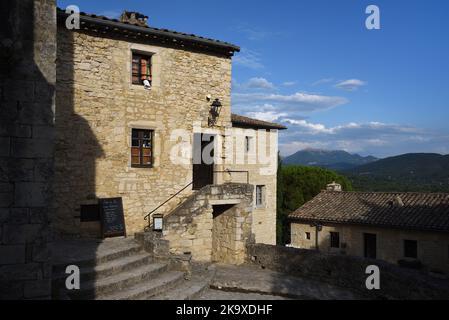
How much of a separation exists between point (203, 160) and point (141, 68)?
12.8ft

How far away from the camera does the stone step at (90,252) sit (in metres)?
8.80

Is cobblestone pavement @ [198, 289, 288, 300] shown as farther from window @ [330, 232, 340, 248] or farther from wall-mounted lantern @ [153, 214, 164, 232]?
window @ [330, 232, 340, 248]

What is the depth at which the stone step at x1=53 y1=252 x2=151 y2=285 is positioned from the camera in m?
8.31

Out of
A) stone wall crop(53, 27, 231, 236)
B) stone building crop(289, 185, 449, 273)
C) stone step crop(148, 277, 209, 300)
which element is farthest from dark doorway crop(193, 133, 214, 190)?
stone building crop(289, 185, 449, 273)

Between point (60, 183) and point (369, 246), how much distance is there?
643 inches

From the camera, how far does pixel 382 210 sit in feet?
71.2

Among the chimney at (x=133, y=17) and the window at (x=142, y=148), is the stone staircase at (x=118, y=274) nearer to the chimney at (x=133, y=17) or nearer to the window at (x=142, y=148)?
the window at (x=142, y=148)

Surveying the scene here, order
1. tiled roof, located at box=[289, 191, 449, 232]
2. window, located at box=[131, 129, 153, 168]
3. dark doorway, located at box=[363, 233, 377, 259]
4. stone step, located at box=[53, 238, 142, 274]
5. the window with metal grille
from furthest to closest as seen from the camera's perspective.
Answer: the window with metal grille < dark doorway, located at box=[363, 233, 377, 259] < tiled roof, located at box=[289, 191, 449, 232] < window, located at box=[131, 129, 153, 168] < stone step, located at box=[53, 238, 142, 274]

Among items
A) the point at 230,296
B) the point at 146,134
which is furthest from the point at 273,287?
the point at 146,134

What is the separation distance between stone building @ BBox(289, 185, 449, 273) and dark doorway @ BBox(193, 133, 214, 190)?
8064mm

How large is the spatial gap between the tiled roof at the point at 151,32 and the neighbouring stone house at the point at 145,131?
1.3 inches

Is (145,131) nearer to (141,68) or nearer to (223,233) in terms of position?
(141,68)
